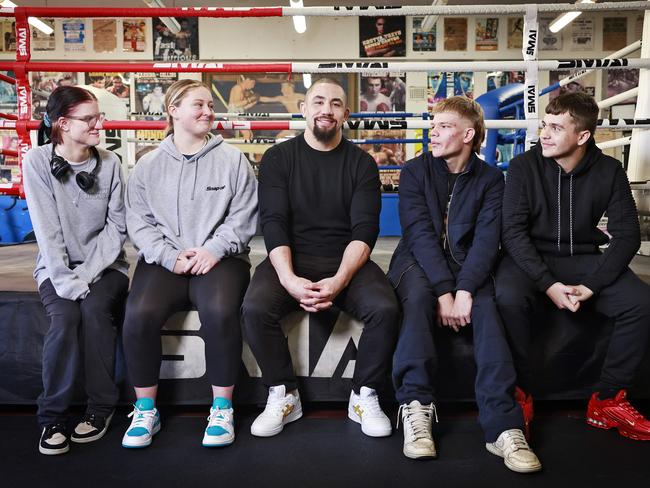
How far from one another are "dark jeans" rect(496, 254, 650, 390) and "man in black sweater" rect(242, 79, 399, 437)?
354mm

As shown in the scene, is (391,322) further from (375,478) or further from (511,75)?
(511,75)

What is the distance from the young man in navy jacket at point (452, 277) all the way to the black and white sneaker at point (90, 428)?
0.87 metres

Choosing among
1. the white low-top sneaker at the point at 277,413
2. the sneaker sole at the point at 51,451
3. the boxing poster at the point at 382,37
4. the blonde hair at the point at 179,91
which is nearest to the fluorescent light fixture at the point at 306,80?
the boxing poster at the point at 382,37

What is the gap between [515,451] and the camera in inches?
51.9

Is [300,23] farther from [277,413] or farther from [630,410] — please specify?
[630,410]

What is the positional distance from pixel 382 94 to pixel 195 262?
6.97 meters

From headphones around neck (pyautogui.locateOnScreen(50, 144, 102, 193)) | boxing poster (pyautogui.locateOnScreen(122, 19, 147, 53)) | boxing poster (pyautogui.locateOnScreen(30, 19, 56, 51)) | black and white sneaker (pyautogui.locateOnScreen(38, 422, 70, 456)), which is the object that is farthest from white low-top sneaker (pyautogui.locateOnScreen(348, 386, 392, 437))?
boxing poster (pyautogui.locateOnScreen(30, 19, 56, 51))

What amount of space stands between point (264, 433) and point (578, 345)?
40.8 inches

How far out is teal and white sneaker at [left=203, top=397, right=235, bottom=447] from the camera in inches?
56.4

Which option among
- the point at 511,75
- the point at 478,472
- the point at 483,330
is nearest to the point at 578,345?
the point at 483,330

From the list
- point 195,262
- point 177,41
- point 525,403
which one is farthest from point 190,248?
point 177,41

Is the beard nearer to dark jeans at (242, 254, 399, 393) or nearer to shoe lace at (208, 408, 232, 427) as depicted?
dark jeans at (242, 254, 399, 393)

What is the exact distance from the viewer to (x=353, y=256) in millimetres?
1668

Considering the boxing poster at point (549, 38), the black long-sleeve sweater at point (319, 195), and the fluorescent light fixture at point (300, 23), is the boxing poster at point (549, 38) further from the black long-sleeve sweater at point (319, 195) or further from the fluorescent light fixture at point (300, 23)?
the black long-sleeve sweater at point (319, 195)
